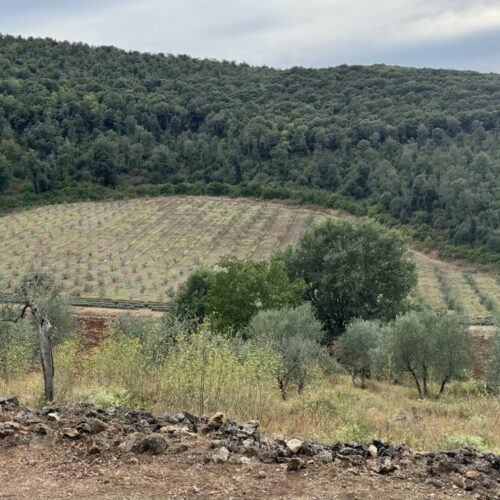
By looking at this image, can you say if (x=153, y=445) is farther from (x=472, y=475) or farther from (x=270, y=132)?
(x=270, y=132)

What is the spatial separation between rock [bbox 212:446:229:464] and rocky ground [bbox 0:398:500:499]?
0.04 feet

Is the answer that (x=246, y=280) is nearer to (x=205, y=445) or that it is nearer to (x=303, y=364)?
(x=303, y=364)

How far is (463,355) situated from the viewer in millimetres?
21266

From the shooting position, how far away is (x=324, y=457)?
6.95 meters

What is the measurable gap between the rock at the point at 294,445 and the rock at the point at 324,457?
0.79ft

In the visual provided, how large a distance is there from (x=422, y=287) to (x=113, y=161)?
197ft

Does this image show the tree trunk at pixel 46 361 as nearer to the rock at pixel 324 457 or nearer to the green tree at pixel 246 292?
the rock at pixel 324 457

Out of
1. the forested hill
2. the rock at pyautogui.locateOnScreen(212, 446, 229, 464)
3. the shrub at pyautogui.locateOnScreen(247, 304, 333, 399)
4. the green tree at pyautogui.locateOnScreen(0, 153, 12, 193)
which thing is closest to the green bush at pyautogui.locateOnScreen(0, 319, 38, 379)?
the shrub at pyautogui.locateOnScreen(247, 304, 333, 399)

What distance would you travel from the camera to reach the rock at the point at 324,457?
6915 mm

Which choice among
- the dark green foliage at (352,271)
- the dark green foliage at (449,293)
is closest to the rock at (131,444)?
the dark green foliage at (352,271)

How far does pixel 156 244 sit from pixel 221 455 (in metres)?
59.7

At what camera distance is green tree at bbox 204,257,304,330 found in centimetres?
2819

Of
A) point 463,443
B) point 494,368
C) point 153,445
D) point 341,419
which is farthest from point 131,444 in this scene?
point 494,368

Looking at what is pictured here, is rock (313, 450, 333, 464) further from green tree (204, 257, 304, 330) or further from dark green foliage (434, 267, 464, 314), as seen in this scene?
dark green foliage (434, 267, 464, 314)
